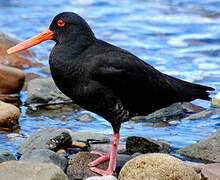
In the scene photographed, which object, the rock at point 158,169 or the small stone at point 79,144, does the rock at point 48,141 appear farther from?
the rock at point 158,169

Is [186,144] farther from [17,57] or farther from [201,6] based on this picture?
[201,6]

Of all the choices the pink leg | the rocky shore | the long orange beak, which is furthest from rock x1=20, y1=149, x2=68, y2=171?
the long orange beak

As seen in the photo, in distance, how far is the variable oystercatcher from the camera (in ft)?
17.0

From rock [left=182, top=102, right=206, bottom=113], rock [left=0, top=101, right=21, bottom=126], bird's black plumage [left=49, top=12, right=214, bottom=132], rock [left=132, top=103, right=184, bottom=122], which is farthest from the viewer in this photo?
rock [left=182, top=102, right=206, bottom=113]

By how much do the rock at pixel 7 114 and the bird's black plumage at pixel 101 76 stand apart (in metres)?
1.63

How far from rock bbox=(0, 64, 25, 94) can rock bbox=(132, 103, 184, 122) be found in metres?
2.27

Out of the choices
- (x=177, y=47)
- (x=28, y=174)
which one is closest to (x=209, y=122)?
(x=28, y=174)

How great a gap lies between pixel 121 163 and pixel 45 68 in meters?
4.71

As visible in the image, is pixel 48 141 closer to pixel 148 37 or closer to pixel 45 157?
pixel 45 157

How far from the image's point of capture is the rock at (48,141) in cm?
583

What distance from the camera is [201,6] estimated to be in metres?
14.6

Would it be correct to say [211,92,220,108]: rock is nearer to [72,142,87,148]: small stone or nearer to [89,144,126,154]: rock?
[89,144,126,154]: rock

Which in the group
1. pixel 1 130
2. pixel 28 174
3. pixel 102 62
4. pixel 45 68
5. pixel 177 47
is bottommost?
pixel 28 174

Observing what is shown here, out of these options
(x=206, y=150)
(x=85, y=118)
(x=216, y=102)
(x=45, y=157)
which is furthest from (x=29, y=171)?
(x=216, y=102)
